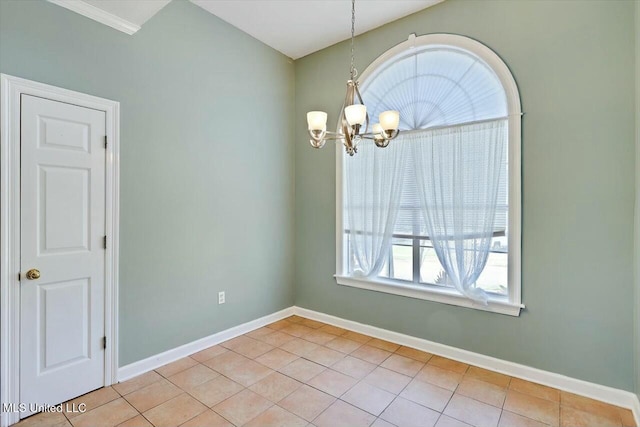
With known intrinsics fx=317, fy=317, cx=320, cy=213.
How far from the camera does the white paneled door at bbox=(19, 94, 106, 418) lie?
7.07ft

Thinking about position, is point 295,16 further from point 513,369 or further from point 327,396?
point 513,369

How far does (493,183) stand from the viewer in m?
2.77

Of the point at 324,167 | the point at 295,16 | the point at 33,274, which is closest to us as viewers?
the point at 33,274

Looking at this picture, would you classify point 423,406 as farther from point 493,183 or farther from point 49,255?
point 49,255

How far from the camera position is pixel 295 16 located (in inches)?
128

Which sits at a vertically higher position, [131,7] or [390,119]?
[131,7]

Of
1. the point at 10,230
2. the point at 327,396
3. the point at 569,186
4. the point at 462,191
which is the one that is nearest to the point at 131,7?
the point at 10,230

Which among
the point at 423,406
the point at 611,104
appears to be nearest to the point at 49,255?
the point at 423,406

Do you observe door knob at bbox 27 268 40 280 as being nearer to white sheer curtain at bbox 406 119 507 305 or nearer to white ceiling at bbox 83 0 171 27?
white ceiling at bbox 83 0 171 27

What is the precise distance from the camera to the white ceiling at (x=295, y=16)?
2586 millimetres

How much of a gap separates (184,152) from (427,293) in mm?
2742

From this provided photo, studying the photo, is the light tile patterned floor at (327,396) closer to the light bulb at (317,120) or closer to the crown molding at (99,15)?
the light bulb at (317,120)

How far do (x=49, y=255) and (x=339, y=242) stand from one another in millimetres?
2654
